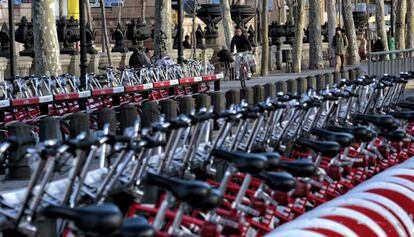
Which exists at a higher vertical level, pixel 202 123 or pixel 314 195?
pixel 202 123

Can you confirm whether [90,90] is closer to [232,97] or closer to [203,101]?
[203,101]

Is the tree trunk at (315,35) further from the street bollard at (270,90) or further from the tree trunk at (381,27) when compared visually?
the street bollard at (270,90)

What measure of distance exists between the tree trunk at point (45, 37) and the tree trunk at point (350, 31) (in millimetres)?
30332

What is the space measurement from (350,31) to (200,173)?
159 ft

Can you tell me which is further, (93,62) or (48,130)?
(93,62)

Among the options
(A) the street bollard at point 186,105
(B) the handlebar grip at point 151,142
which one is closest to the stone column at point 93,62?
(A) the street bollard at point 186,105

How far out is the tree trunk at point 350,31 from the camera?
55688 mm

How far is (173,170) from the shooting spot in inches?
330

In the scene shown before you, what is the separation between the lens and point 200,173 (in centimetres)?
898

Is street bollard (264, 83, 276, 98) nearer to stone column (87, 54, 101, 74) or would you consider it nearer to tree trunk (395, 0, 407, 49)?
stone column (87, 54, 101, 74)

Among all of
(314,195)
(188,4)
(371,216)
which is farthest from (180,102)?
(188,4)

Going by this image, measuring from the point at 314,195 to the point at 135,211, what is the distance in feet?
7.29

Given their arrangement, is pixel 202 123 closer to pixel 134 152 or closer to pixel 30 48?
pixel 134 152

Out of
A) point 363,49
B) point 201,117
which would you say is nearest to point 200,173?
point 201,117
